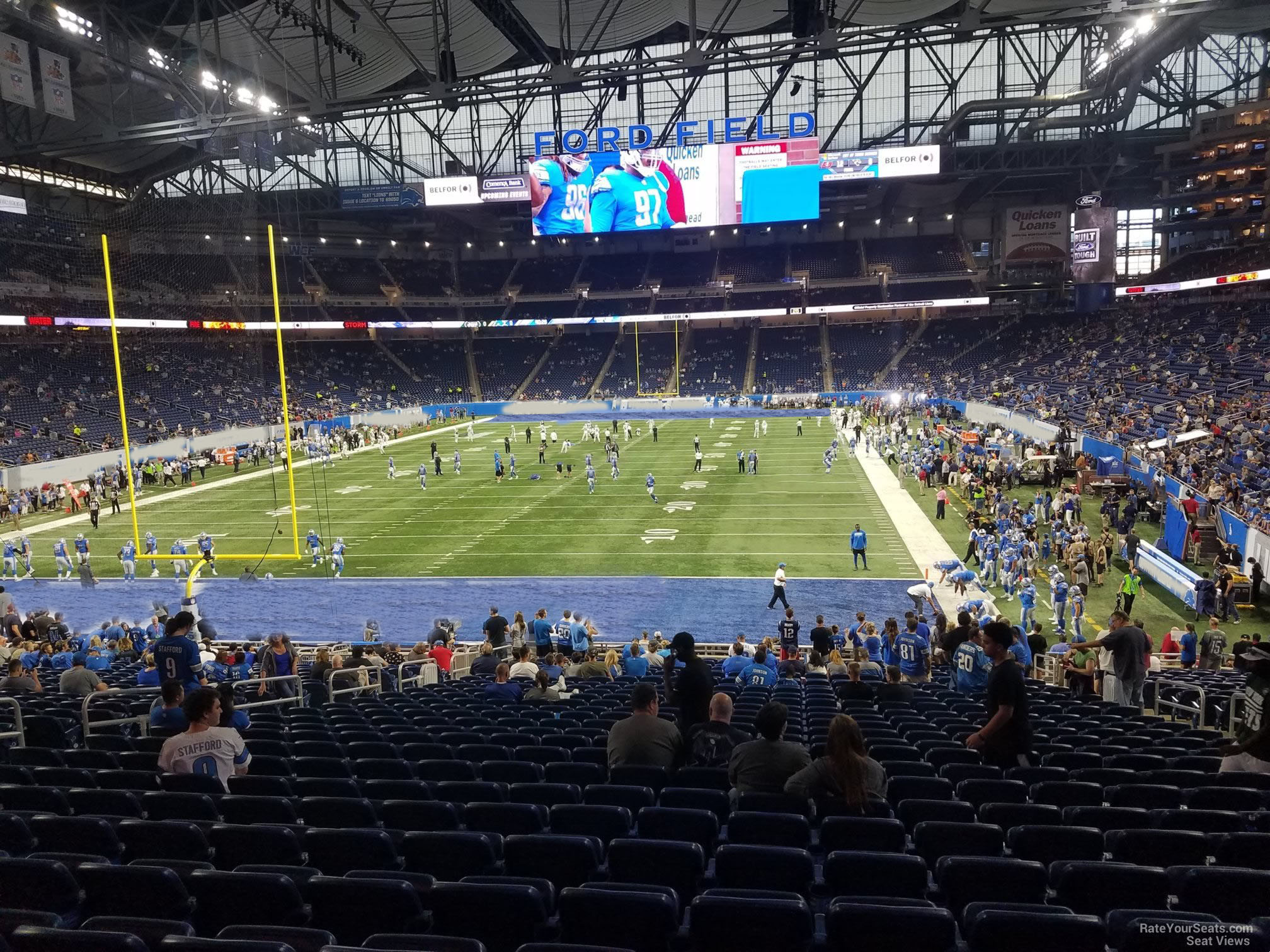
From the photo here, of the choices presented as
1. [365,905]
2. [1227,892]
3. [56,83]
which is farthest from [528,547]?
[56,83]

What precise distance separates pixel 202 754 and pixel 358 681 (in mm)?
7317

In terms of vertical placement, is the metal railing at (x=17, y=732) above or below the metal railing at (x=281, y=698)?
above

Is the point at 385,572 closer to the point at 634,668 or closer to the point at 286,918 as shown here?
the point at 634,668

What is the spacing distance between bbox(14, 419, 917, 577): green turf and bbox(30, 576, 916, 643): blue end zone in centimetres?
96

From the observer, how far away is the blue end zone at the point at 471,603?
18.2 metres

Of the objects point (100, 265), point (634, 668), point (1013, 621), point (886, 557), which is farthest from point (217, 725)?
point (100, 265)

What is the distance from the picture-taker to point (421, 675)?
44.7ft

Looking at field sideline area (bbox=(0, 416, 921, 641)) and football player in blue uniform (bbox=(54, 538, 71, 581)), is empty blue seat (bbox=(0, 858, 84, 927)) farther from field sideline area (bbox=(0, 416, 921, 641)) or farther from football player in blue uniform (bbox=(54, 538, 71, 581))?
football player in blue uniform (bbox=(54, 538, 71, 581))

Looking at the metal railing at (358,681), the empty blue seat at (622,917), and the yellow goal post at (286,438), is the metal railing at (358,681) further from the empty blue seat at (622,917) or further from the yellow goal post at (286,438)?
the empty blue seat at (622,917)

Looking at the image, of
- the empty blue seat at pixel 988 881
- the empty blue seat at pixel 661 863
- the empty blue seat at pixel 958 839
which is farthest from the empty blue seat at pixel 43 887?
the empty blue seat at pixel 958 839


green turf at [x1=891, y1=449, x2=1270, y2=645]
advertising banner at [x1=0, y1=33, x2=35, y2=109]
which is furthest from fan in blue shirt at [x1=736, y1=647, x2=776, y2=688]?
advertising banner at [x1=0, y1=33, x2=35, y2=109]

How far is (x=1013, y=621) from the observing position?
1789 cm

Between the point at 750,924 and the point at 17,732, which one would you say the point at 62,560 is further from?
the point at 750,924

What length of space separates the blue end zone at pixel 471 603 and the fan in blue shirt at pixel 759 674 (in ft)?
17.3
